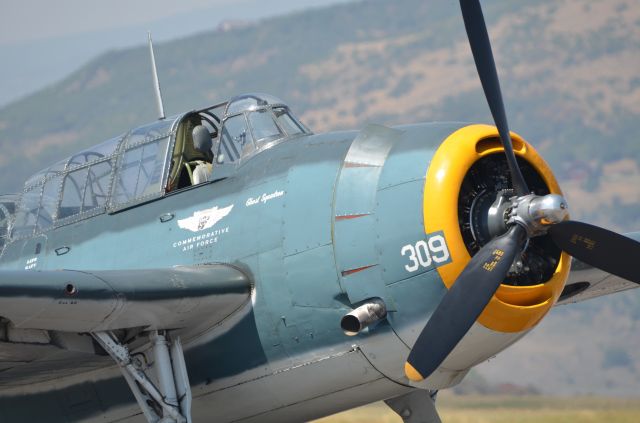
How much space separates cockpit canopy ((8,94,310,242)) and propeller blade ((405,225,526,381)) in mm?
3141

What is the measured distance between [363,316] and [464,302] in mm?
943

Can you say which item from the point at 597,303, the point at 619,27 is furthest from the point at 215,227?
the point at 619,27

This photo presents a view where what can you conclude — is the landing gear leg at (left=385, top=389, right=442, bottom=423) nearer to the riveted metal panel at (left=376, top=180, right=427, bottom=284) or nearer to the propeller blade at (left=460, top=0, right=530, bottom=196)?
the riveted metal panel at (left=376, top=180, right=427, bottom=284)

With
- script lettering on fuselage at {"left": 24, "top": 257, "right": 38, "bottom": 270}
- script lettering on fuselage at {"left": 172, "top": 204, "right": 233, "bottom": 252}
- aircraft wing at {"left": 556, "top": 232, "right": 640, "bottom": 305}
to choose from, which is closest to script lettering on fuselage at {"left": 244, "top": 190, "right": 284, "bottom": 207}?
script lettering on fuselage at {"left": 172, "top": 204, "right": 233, "bottom": 252}

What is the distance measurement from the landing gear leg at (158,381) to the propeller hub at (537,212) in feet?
11.0

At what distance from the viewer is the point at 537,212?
1105 cm

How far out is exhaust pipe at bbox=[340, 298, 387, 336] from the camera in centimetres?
1141

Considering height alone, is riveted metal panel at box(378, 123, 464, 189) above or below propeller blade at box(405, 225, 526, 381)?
above

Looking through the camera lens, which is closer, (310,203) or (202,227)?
(310,203)

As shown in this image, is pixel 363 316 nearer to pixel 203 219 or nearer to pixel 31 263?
pixel 203 219

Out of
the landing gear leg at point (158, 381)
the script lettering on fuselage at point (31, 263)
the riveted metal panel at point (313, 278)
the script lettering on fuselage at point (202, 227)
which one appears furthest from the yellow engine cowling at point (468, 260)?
the script lettering on fuselage at point (31, 263)

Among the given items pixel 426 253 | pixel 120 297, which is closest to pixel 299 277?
pixel 426 253

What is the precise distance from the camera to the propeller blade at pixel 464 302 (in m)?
11.0

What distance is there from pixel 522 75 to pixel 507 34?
17.8 meters
